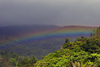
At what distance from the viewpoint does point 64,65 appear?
16.0m

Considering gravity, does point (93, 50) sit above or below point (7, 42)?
above

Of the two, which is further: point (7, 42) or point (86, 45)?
point (7, 42)

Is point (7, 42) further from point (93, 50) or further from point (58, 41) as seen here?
point (93, 50)

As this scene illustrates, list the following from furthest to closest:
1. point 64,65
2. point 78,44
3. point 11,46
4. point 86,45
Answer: point 11,46, point 78,44, point 86,45, point 64,65

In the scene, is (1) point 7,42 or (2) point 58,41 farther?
(2) point 58,41

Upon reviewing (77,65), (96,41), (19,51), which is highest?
(96,41)

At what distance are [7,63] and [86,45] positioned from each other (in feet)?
238

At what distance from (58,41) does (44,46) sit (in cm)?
2485

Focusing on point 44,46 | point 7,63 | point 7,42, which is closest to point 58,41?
point 44,46

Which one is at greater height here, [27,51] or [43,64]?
[43,64]

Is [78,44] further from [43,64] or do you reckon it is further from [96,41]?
[43,64]

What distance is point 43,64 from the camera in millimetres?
19688

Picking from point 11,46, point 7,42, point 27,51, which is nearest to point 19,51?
point 27,51

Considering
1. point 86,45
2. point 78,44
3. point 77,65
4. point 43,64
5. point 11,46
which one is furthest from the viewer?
point 11,46
